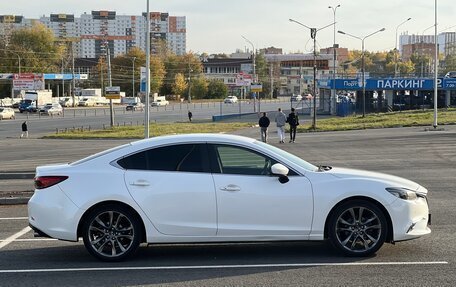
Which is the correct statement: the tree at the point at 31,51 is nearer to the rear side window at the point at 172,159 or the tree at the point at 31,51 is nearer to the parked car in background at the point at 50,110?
the parked car in background at the point at 50,110

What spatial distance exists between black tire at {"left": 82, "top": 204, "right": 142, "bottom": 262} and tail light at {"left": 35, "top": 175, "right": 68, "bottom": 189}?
553 mm

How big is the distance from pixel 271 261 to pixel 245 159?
1235mm

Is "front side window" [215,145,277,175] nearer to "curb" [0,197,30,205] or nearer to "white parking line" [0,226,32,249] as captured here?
"white parking line" [0,226,32,249]

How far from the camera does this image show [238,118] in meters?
69.2

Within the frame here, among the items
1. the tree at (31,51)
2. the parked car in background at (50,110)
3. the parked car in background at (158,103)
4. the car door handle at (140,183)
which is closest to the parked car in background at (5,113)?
the parked car in background at (50,110)

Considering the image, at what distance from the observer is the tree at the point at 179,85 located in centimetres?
14564

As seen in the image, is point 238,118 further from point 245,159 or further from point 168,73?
point 168,73

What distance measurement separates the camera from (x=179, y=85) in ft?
480

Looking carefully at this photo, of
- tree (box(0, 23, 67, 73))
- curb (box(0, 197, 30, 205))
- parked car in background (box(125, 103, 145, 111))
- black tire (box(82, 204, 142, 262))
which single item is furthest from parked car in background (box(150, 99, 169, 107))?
black tire (box(82, 204, 142, 262))

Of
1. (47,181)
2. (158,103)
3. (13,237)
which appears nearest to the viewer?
(47,181)

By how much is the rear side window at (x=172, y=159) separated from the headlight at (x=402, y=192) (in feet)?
7.15

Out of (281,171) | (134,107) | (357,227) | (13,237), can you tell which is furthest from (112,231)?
(134,107)

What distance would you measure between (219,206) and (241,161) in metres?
0.63

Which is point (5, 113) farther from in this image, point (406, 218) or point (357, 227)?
point (406, 218)
